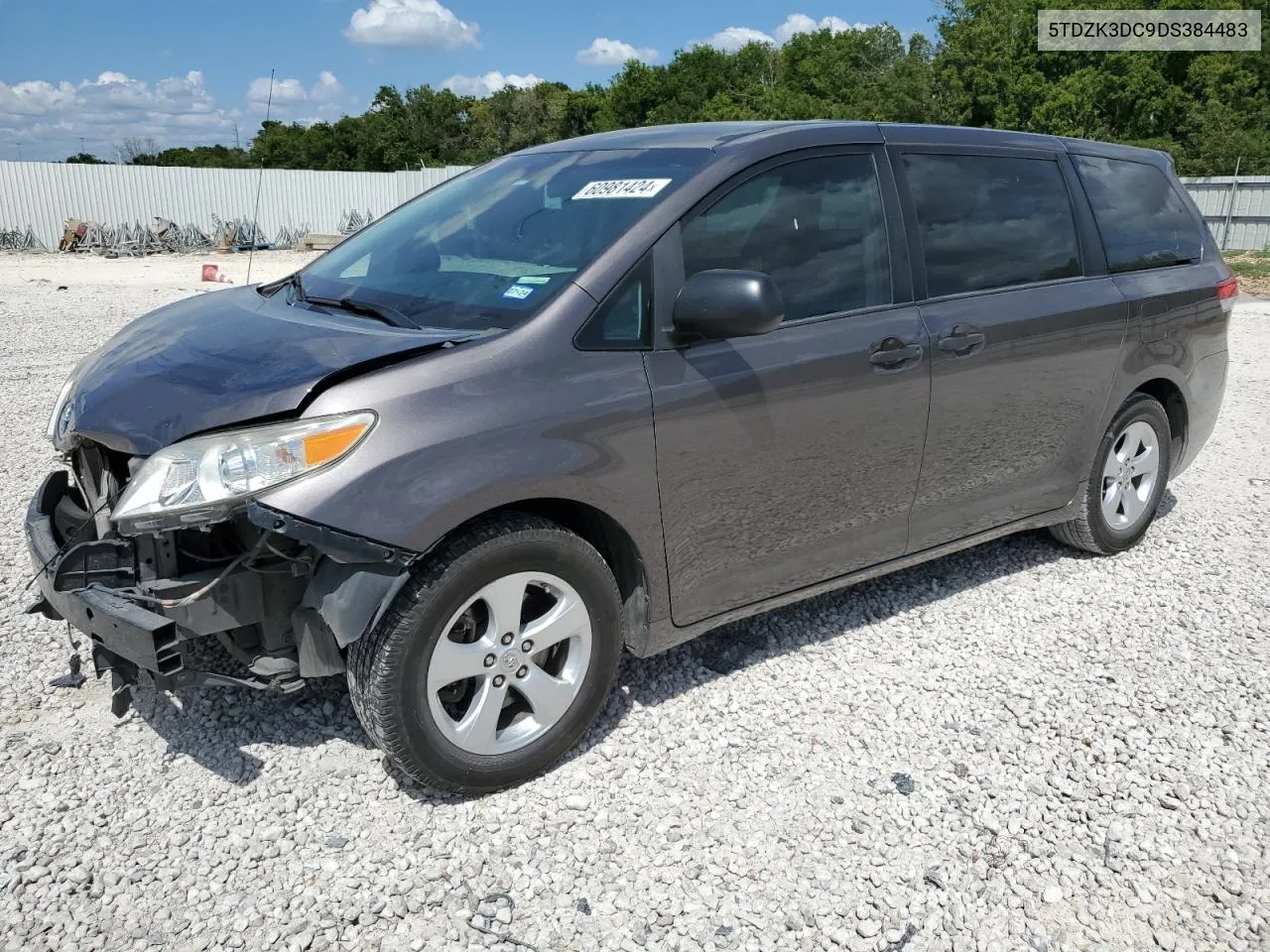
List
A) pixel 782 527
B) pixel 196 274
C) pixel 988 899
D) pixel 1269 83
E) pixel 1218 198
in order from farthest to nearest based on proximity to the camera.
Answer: pixel 1269 83, pixel 1218 198, pixel 196 274, pixel 782 527, pixel 988 899

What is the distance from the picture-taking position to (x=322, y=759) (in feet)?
10.8

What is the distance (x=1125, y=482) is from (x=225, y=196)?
3326 centimetres

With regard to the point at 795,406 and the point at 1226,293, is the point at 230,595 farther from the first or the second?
the point at 1226,293

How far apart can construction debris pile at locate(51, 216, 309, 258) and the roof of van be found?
2681 centimetres

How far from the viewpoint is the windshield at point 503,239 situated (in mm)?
3238

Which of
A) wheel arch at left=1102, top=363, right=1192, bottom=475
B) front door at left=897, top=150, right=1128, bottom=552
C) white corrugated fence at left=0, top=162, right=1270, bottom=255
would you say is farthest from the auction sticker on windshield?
white corrugated fence at left=0, top=162, right=1270, bottom=255

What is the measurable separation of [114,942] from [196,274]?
23018 millimetres

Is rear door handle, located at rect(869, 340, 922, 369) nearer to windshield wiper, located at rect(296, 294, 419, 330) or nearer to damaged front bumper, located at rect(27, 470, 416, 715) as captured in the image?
windshield wiper, located at rect(296, 294, 419, 330)

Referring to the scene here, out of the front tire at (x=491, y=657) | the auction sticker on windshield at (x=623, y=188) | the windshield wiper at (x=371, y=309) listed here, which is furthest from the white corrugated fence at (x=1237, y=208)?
the front tire at (x=491, y=657)

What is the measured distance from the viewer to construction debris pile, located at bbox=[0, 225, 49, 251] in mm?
29531

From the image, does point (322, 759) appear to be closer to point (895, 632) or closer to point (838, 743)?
point (838, 743)

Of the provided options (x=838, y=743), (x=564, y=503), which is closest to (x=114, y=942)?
(x=564, y=503)

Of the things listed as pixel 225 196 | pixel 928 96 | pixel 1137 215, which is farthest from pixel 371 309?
pixel 928 96

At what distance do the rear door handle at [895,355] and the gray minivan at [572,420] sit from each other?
13 mm
